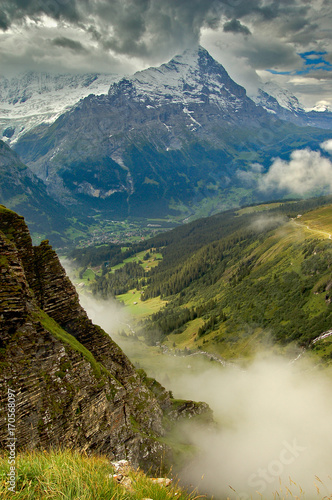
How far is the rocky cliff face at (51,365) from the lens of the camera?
2034 cm

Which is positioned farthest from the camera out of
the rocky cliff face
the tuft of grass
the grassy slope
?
the grassy slope

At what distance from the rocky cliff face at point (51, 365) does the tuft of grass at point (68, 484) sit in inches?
530

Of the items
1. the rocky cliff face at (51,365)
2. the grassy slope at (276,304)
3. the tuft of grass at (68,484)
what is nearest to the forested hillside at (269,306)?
the grassy slope at (276,304)

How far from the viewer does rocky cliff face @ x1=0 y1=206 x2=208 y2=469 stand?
20.3 meters

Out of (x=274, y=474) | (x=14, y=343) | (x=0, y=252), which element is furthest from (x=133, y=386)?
(x=274, y=474)

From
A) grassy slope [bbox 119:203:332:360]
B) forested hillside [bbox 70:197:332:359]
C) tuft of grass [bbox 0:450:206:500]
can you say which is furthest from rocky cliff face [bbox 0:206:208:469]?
forested hillside [bbox 70:197:332:359]

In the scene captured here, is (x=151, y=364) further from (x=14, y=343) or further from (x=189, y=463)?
(x=14, y=343)

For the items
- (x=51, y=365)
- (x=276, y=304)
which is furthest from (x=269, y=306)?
(x=51, y=365)

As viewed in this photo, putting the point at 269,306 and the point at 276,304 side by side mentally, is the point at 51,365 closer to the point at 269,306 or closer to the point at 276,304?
the point at 276,304

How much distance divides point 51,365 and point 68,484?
56.7ft

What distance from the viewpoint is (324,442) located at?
64938 millimetres

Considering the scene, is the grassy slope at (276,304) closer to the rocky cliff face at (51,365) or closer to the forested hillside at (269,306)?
the forested hillside at (269,306)

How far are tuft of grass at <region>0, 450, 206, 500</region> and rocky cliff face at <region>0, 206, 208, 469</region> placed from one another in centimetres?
1345

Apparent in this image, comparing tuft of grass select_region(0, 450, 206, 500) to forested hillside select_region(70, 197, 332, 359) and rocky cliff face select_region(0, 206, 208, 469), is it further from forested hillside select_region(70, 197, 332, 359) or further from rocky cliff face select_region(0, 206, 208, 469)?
forested hillside select_region(70, 197, 332, 359)
